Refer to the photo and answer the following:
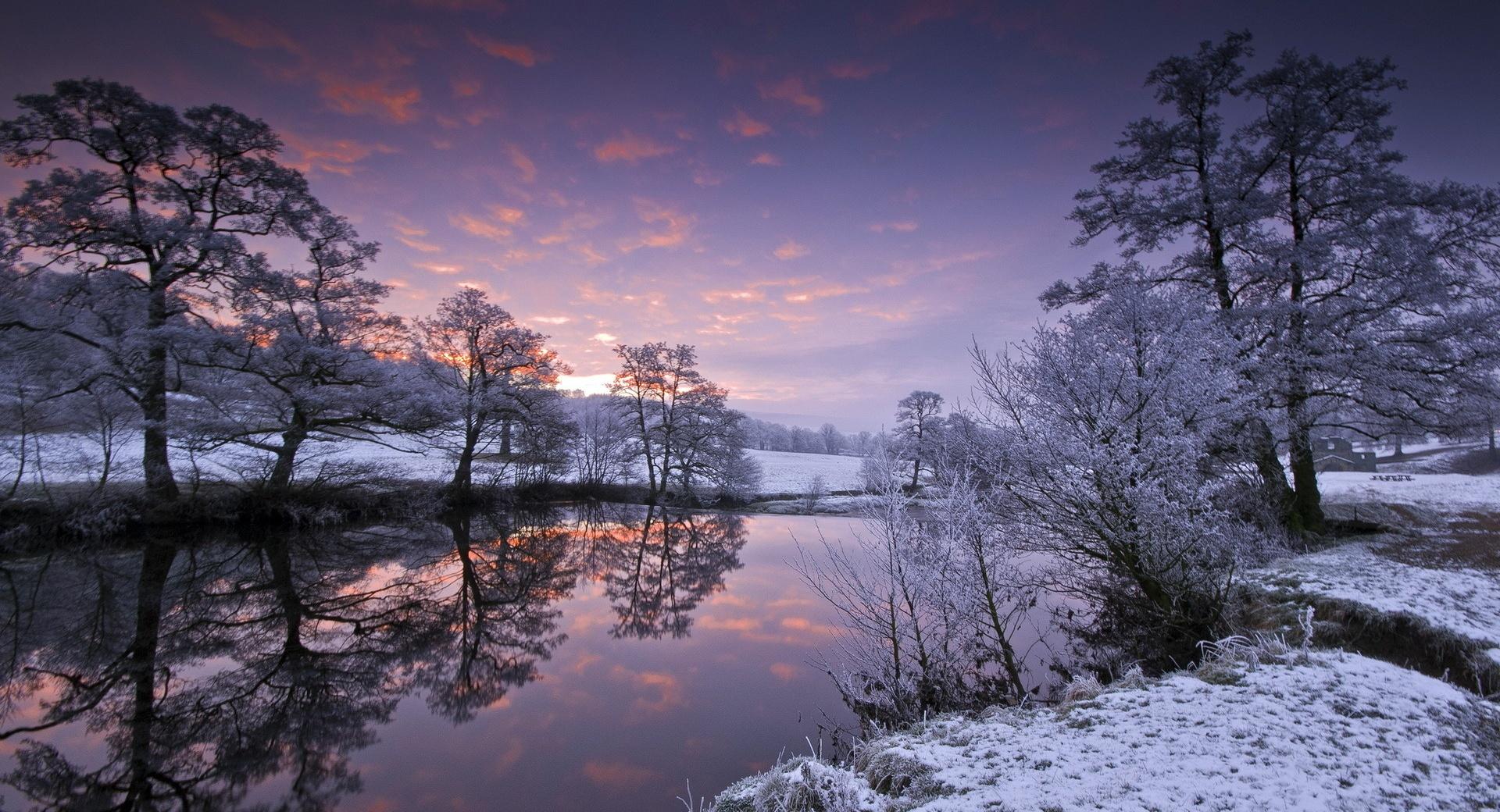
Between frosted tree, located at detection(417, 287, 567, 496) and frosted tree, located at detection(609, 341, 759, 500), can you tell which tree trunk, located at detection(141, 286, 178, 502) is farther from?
frosted tree, located at detection(609, 341, 759, 500)

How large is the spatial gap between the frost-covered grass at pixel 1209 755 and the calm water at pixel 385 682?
2.55m

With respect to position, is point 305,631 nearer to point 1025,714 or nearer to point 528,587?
point 528,587

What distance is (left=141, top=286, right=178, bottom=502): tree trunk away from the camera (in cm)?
1520

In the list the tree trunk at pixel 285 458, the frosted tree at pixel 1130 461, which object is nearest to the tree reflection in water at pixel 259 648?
the tree trunk at pixel 285 458

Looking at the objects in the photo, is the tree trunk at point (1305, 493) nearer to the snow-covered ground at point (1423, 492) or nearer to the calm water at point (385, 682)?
the snow-covered ground at point (1423, 492)

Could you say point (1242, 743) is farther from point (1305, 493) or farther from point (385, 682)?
point (1305, 493)

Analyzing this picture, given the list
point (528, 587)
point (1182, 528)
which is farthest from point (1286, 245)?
point (528, 587)

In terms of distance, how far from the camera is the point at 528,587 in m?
13.5

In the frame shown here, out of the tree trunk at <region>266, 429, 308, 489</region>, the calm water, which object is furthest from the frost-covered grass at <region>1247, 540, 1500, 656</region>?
the tree trunk at <region>266, 429, 308, 489</region>

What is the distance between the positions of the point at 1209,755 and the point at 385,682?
33.3 feet

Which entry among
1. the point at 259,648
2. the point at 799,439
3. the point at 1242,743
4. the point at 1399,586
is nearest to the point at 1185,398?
the point at 1399,586

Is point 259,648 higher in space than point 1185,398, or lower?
lower

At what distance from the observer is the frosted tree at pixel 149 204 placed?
1402cm

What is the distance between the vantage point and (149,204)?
15547 millimetres
